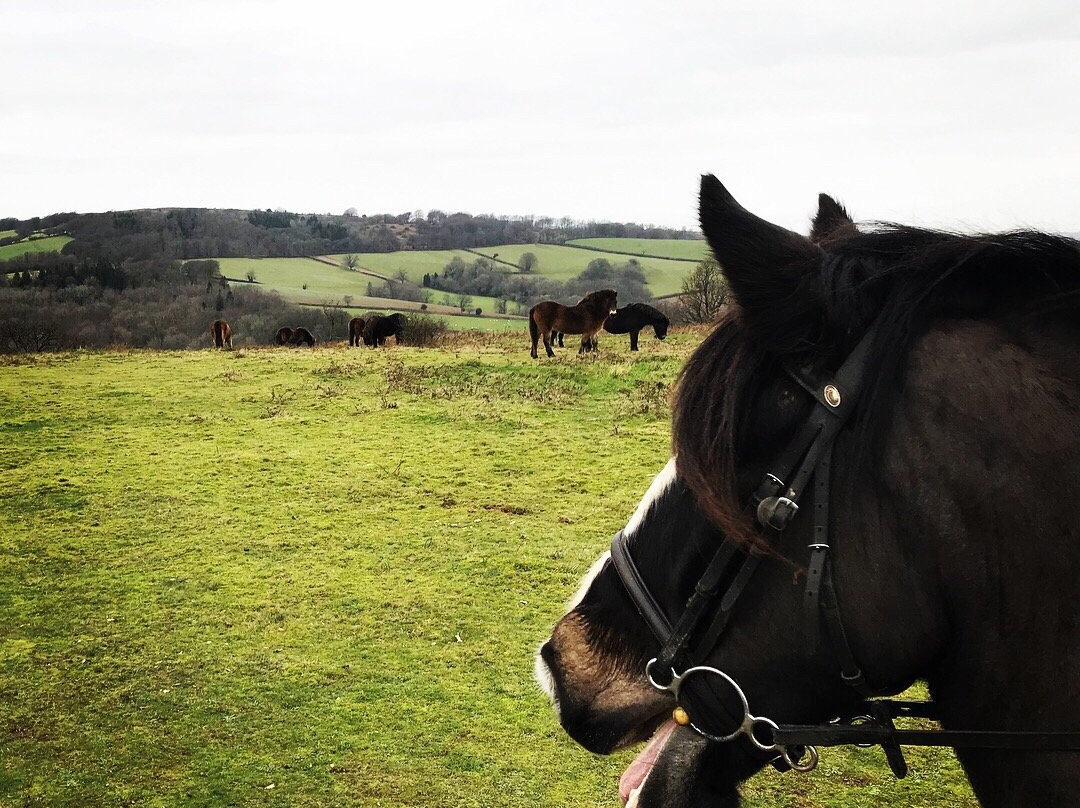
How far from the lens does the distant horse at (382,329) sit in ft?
84.2

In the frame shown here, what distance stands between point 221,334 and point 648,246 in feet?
133

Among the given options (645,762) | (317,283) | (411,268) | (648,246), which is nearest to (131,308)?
(317,283)

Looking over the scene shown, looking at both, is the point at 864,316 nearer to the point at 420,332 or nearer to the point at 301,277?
the point at 420,332

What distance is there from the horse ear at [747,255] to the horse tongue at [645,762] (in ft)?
2.84

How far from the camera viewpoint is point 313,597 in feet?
18.8

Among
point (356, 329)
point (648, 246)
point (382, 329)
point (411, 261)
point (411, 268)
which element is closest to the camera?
point (382, 329)

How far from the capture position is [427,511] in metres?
7.46

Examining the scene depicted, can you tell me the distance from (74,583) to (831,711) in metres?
6.41

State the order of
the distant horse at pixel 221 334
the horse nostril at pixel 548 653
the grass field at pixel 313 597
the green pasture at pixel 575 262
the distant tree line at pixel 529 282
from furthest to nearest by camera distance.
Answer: the green pasture at pixel 575 262
the distant tree line at pixel 529 282
the distant horse at pixel 221 334
the grass field at pixel 313 597
the horse nostril at pixel 548 653

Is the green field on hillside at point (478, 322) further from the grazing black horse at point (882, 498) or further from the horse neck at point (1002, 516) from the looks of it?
the horse neck at point (1002, 516)

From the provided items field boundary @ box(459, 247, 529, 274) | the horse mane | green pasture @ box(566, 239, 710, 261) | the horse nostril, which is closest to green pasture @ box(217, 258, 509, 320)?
field boundary @ box(459, 247, 529, 274)

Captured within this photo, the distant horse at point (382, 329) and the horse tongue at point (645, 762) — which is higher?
the horse tongue at point (645, 762)

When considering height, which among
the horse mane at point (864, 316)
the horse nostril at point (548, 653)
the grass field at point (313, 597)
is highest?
the horse mane at point (864, 316)

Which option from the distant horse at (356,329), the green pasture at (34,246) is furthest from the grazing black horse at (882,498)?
the green pasture at (34,246)
